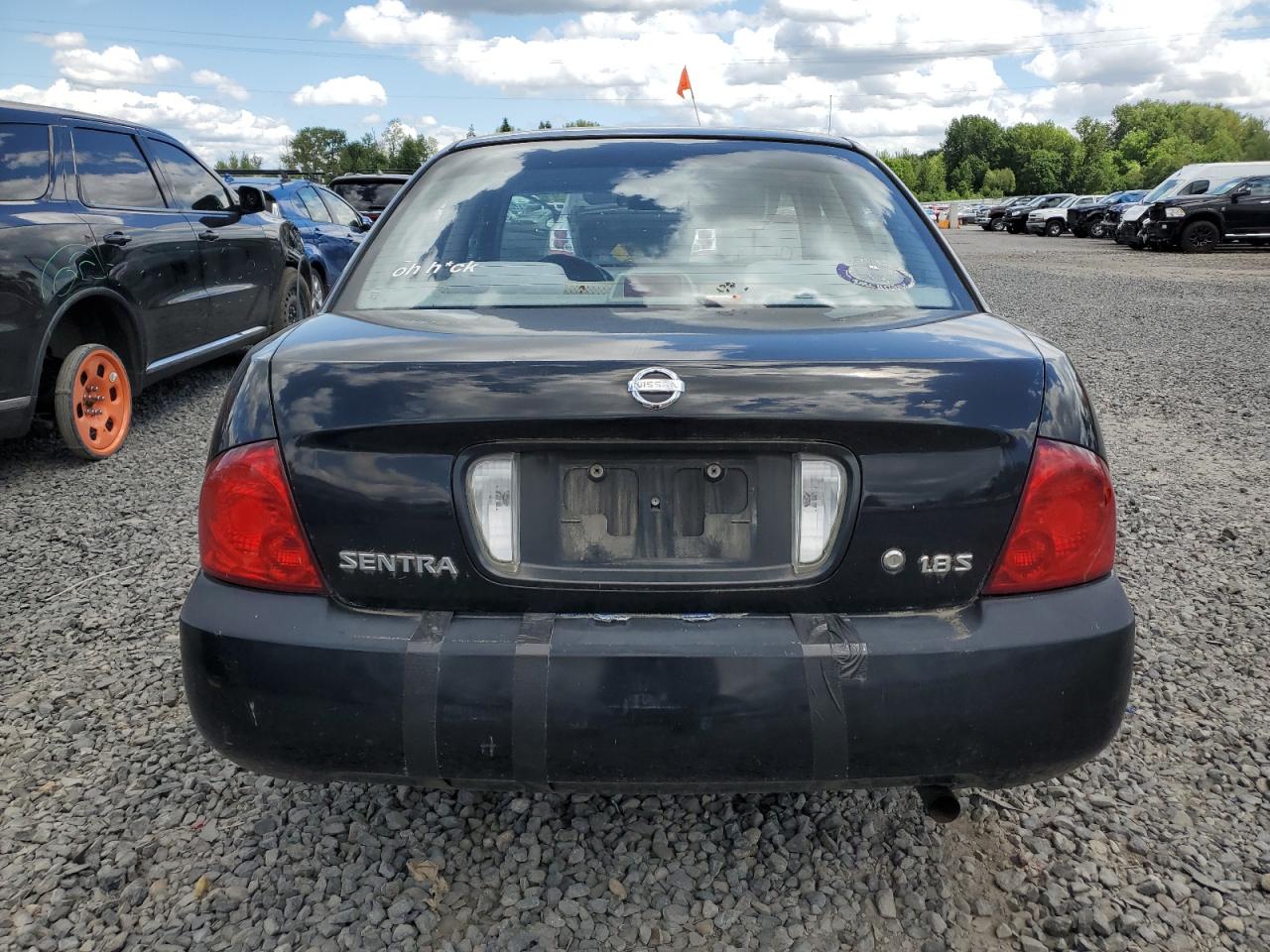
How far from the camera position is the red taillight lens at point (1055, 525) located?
1.84 m

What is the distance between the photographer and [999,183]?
109562 mm

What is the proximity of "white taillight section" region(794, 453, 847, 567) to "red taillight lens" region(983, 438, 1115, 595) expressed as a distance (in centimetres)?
31

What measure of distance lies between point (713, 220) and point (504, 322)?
756mm

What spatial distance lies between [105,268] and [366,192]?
1006cm

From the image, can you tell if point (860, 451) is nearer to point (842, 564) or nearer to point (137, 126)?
point (842, 564)

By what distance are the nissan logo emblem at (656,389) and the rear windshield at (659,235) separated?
341 millimetres

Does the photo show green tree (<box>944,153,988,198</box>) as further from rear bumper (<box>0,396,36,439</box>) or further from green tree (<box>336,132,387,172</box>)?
rear bumper (<box>0,396,36,439</box>)

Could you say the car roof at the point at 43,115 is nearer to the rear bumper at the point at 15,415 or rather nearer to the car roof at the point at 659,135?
the rear bumper at the point at 15,415

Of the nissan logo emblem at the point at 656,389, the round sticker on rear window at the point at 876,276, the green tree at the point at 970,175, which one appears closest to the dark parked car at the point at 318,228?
the round sticker on rear window at the point at 876,276

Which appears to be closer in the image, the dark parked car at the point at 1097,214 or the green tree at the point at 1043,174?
the dark parked car at the point at 1097,214

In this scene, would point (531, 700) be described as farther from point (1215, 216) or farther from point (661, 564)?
point (1215, 216)

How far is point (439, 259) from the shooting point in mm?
2488

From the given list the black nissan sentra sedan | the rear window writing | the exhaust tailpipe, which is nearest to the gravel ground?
the exhaust tailpipe

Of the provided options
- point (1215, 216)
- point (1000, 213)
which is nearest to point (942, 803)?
point (1215, 216)
